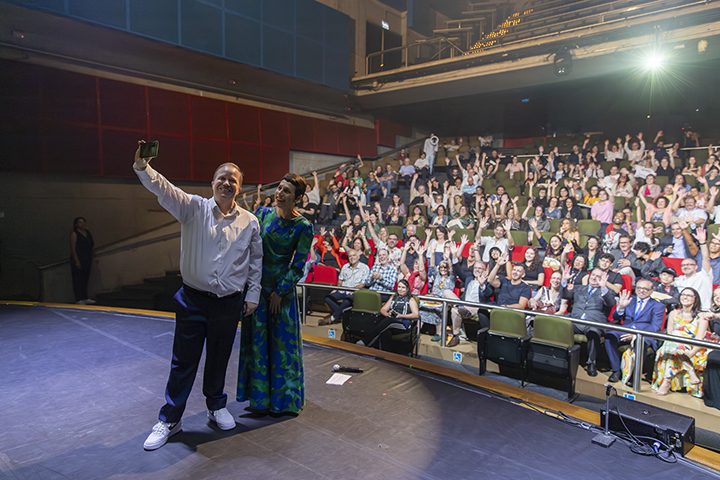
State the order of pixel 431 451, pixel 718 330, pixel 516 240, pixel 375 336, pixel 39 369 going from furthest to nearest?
pixel 516 240, pixel 375 336, pixel 718 330, pixel 39 369, pixel 431 451

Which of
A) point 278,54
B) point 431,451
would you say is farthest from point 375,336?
point 278,54

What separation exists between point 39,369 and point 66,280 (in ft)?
14.1

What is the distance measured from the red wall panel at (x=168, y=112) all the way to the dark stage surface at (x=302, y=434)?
5835 mm

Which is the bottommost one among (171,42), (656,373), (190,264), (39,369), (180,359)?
(656,373)

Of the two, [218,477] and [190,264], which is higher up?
[190,264]

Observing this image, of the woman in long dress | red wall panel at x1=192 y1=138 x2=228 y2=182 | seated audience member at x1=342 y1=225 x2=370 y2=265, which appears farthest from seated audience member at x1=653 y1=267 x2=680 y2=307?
red wall panel at x1=192 y1=138 x2=228 y2=182

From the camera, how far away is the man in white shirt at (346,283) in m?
5.09

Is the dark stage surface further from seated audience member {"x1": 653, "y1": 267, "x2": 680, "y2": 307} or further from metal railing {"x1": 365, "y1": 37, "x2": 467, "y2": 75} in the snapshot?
metal railing {"x1": 365, "y1": 37, "x2": 467, "y2": 75}

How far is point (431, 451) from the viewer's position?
6.24 feet

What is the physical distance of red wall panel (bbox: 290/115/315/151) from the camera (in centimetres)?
1007

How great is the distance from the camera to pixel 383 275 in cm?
505

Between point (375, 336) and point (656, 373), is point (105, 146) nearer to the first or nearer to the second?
point (375, 336)

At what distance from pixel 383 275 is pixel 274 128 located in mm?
5853

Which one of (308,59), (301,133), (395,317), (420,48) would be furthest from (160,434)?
(420,48)
